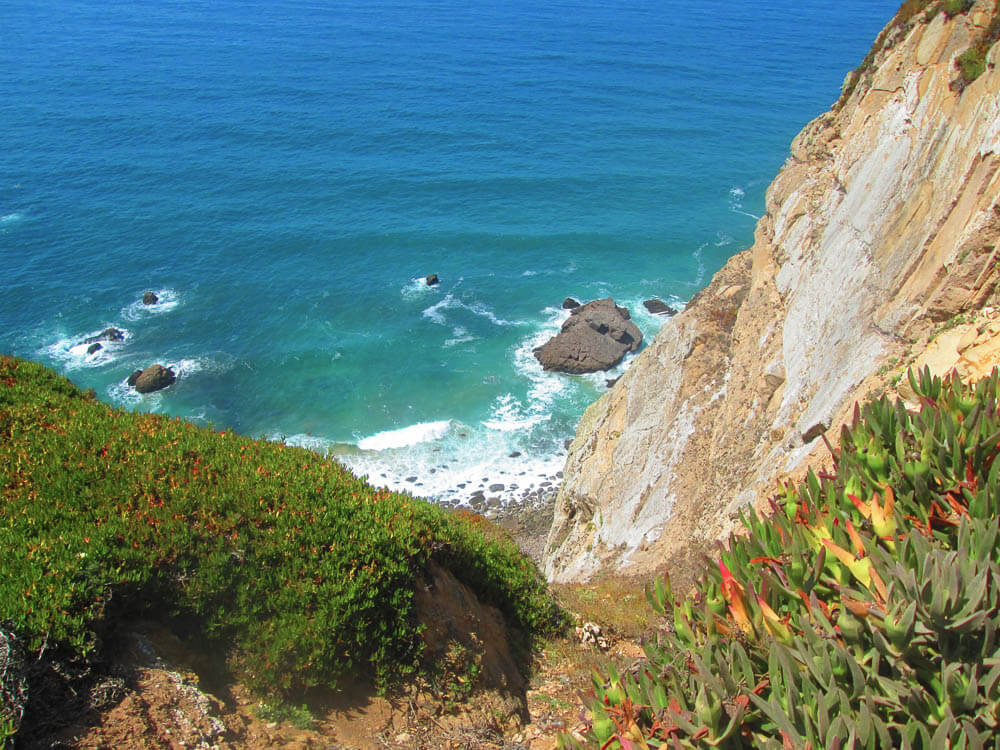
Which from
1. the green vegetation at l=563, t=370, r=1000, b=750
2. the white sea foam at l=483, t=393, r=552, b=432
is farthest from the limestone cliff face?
the white sea foam at l=483, t=393, r=552, b=432

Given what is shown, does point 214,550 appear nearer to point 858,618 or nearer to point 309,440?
point 858,618

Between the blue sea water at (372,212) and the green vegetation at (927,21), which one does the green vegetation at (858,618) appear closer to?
the green vegetation at (927,21)

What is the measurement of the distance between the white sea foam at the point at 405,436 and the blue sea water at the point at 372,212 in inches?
7.2

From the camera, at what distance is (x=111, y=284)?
59781mm

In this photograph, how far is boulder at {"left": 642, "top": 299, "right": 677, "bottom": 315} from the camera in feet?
193

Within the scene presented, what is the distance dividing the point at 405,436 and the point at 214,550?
3815 cm

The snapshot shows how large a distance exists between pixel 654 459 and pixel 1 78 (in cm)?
11789

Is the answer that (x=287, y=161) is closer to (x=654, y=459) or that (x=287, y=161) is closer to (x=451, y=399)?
(x=451, y=399)

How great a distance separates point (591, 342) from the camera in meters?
53.2

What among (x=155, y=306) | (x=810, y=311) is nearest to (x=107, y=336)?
(x=155, y=306)

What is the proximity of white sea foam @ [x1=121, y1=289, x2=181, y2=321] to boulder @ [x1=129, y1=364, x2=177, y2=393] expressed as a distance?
9.02m

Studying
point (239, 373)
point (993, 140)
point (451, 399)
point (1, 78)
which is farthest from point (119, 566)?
point (1, 78)

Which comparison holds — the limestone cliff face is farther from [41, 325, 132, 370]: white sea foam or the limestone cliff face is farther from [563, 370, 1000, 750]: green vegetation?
[41, 325, 132, 370]: white sea foam

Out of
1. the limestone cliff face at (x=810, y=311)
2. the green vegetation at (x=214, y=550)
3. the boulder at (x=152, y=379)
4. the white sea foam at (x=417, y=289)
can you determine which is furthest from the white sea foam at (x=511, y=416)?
the green vegetation at (x=214, y=550)
